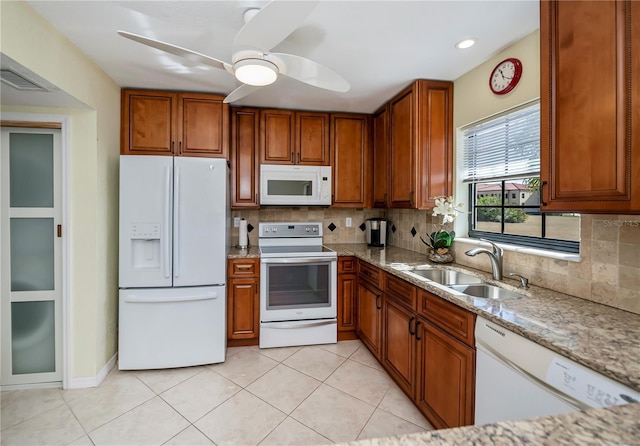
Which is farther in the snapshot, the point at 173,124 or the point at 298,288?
the point at 298,288

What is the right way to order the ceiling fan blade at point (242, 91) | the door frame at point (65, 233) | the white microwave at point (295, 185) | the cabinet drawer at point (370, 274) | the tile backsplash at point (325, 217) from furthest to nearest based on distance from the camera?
the tile backsplash at point (325, 217)
the white microwave at point (295, 185)
the cabinet drawer at point (370, 274)
the door frame at point (65, 233)
the ceiling fan blade at point (242, 91)

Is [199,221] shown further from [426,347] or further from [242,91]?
[426,347]

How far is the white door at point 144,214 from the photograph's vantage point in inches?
97.0

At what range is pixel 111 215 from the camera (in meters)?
2.57

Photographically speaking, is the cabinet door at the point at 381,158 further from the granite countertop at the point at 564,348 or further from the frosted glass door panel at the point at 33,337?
the frosted glass door panel at the point at 33,337

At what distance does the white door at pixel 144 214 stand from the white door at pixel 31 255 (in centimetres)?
43

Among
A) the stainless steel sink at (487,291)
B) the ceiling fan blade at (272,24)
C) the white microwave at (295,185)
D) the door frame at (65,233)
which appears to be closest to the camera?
the ceiling fan blade at (272,24)

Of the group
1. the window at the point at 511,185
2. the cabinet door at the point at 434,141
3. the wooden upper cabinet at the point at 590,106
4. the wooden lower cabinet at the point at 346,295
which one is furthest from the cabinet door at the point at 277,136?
the wooden upper cabinet at the point at 590,106

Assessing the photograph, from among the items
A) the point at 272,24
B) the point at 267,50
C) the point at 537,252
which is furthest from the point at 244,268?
the point at 537,252

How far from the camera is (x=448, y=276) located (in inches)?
89.9

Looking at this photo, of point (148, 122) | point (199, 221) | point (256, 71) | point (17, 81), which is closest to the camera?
point (256, 71)

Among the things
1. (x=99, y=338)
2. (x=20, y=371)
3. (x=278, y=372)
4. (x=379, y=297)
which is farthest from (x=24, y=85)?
(x=379, y=297)

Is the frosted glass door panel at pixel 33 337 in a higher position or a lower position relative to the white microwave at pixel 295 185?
lower

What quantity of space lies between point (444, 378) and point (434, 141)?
1.83 meters
